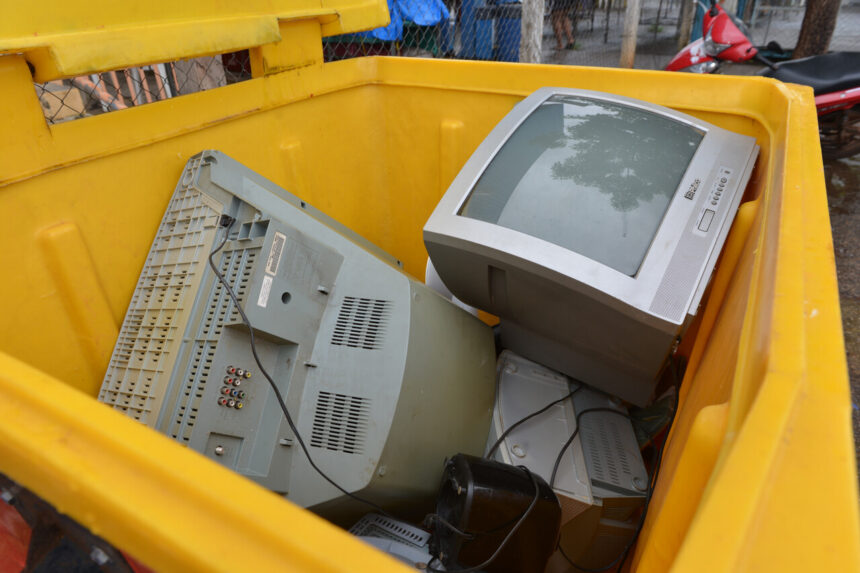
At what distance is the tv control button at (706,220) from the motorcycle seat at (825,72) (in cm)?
315

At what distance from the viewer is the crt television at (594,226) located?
4.00 ft

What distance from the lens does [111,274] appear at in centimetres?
140

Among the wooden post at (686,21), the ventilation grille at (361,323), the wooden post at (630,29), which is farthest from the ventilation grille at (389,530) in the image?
the wooden post at (686,21)

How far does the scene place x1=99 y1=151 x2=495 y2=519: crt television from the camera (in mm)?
1207

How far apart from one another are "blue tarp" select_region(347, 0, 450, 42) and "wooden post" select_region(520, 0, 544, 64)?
2.95ft

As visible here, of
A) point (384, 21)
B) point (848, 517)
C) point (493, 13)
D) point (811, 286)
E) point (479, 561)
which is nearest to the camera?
point (848, 517)

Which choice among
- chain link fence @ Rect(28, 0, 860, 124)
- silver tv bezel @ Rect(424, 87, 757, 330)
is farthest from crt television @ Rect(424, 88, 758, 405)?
chain link fence @ Rect(28, 0, 860, 124)

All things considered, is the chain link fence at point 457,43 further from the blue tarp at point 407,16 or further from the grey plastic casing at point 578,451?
the grey plastic casing at point 578,451

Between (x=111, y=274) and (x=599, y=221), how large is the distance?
1290 millimetres

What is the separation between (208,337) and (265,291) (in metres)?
0.17

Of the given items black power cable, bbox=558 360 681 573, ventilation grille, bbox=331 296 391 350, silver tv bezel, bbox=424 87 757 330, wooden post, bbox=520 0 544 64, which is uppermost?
wooden post, bbox=520 0 544 64

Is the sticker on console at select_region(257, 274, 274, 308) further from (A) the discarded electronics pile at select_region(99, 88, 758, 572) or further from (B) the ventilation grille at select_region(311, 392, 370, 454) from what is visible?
(B) the ventilation grille at select_region(311, 392, 370, 454)

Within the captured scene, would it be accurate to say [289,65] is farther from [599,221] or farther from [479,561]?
[479,561]

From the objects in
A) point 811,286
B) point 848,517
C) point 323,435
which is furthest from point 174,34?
point 848,517
